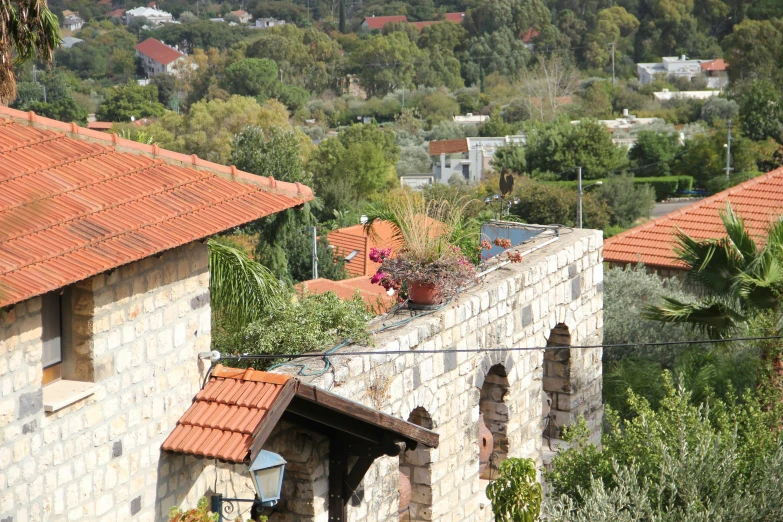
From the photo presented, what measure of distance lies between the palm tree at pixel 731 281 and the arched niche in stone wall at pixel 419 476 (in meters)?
3.16

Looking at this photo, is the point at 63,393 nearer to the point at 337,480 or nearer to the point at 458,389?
the point at 337,480

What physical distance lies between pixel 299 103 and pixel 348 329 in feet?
223

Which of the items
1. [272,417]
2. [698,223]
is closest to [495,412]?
[272,417]

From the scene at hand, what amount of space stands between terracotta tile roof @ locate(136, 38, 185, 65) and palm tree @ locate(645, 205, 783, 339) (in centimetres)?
8796

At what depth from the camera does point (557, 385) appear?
36.6 ft

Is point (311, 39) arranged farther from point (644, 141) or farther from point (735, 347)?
point (735, 347)

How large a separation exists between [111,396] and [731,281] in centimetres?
644

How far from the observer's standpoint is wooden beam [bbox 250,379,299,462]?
6031mm

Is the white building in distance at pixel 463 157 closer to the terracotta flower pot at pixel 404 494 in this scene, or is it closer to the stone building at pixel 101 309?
the terracotta flower pot at pixel 404 494

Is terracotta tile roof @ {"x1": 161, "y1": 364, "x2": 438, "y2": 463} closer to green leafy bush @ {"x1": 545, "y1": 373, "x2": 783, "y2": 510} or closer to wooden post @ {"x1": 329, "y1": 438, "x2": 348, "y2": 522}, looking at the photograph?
wooden post @ {"x1": 329, "y1": 438, "x2": 348, "y2": 522}

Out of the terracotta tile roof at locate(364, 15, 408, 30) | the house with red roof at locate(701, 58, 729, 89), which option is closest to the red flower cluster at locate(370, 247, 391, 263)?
the house with red roof at locate(701, 58, 729, 89)

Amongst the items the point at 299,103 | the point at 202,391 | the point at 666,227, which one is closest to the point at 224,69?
the point at 299,103

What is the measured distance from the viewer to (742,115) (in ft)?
165

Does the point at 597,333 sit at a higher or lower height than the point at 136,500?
lower
